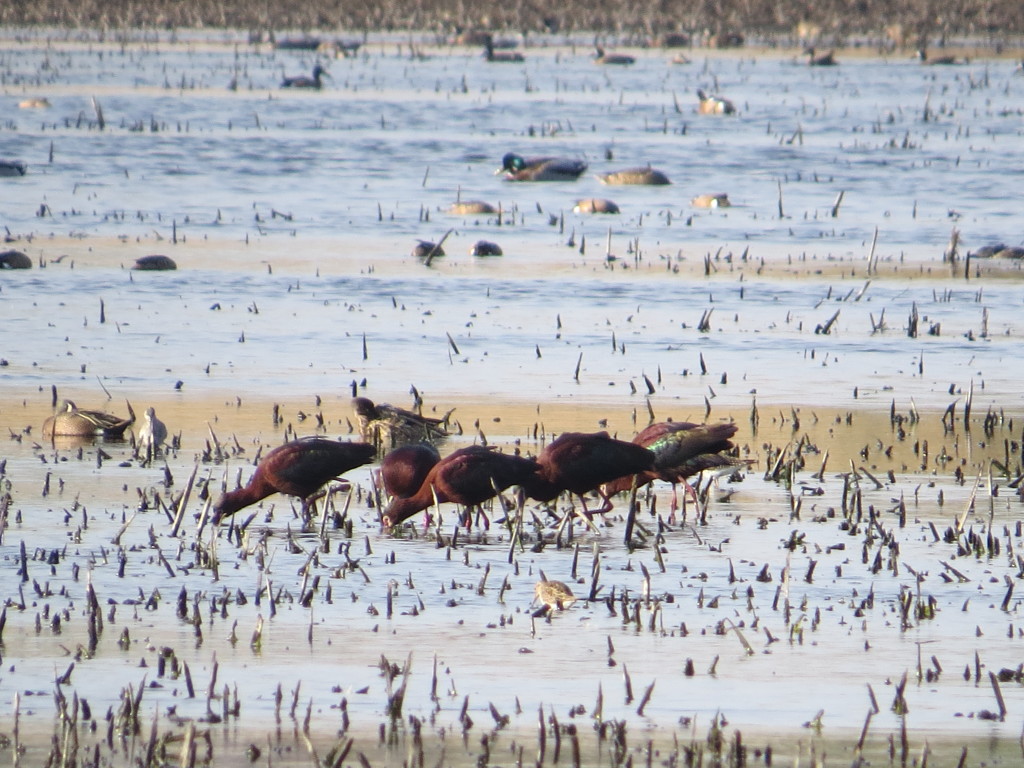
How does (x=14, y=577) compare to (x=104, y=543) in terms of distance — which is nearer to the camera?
(x=14, y=577)

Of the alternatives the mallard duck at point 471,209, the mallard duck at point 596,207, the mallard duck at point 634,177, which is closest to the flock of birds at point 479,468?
the mallard duck at point 471,209

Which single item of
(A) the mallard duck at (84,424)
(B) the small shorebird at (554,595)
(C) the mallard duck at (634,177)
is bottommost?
(C) the mallard duck at (634,177)

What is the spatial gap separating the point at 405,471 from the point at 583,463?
28.9 inches

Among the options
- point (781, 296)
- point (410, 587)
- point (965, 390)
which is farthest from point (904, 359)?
point (410, 587)

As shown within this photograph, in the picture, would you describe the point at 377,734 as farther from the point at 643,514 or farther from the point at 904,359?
the point at 904,359

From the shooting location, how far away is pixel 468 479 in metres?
7.61

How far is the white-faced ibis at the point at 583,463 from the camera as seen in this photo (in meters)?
7.69

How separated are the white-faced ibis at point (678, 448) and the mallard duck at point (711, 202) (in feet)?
44.8

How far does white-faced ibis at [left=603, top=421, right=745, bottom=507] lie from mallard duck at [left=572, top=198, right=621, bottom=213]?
1285cm

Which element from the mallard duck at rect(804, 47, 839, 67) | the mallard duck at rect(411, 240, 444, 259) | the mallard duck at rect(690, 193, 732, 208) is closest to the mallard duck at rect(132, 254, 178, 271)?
the mallard duck at rect(411, 240, 444, 259)

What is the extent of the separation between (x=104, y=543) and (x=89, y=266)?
9.32 m

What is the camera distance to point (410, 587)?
6.84 meters

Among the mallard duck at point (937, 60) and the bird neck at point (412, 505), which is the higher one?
the mallard duck at point (937, 60)

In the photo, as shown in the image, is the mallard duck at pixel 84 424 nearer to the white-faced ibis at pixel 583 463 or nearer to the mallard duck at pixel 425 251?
the white-faced ibis at pixel 583 463
